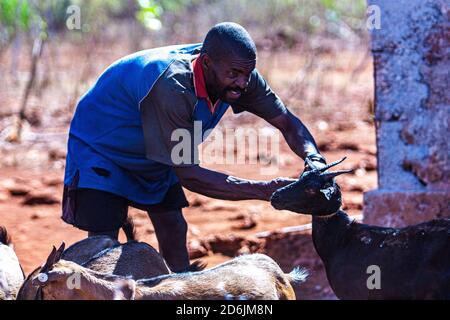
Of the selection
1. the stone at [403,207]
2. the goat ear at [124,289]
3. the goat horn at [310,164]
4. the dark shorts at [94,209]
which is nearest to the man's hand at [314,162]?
the goat horn at [310,164]

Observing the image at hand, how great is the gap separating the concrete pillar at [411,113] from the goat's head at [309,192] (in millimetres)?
1733

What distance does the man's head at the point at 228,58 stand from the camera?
432 centimetres

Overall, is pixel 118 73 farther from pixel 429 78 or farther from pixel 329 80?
pixel 329 80

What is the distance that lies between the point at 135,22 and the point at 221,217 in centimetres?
846

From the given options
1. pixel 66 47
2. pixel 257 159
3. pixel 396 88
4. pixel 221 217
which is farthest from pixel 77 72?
pixel 396 88

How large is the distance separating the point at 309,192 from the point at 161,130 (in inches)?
30.0

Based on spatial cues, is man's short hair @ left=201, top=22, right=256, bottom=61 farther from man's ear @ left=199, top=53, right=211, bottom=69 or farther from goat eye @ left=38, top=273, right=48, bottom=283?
goat eye @ left=38, top=273, right=48, bottom=283

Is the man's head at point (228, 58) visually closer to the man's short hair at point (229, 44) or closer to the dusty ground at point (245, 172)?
the man's short hair at point (229, 44)

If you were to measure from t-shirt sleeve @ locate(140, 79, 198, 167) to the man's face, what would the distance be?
0.17 metres

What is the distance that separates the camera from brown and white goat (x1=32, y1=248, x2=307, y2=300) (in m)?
3.64

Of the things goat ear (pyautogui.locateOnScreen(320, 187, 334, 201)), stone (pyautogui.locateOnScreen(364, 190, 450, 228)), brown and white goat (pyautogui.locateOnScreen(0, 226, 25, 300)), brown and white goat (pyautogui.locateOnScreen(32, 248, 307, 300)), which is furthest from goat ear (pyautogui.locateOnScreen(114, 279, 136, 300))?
stone (pyautogui.locateOnScreen(364, 190, 450, 228))

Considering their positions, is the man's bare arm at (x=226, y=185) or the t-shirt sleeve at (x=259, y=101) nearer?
the man's bare arm at (x=226, y=185)

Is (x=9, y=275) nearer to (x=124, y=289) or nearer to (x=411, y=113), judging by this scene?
(x=124, y=289)

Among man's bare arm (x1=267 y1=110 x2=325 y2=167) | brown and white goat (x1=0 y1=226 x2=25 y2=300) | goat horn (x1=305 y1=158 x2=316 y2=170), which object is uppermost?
man's bare arm (x1=267 y1=110 x2=325 y2=167)
